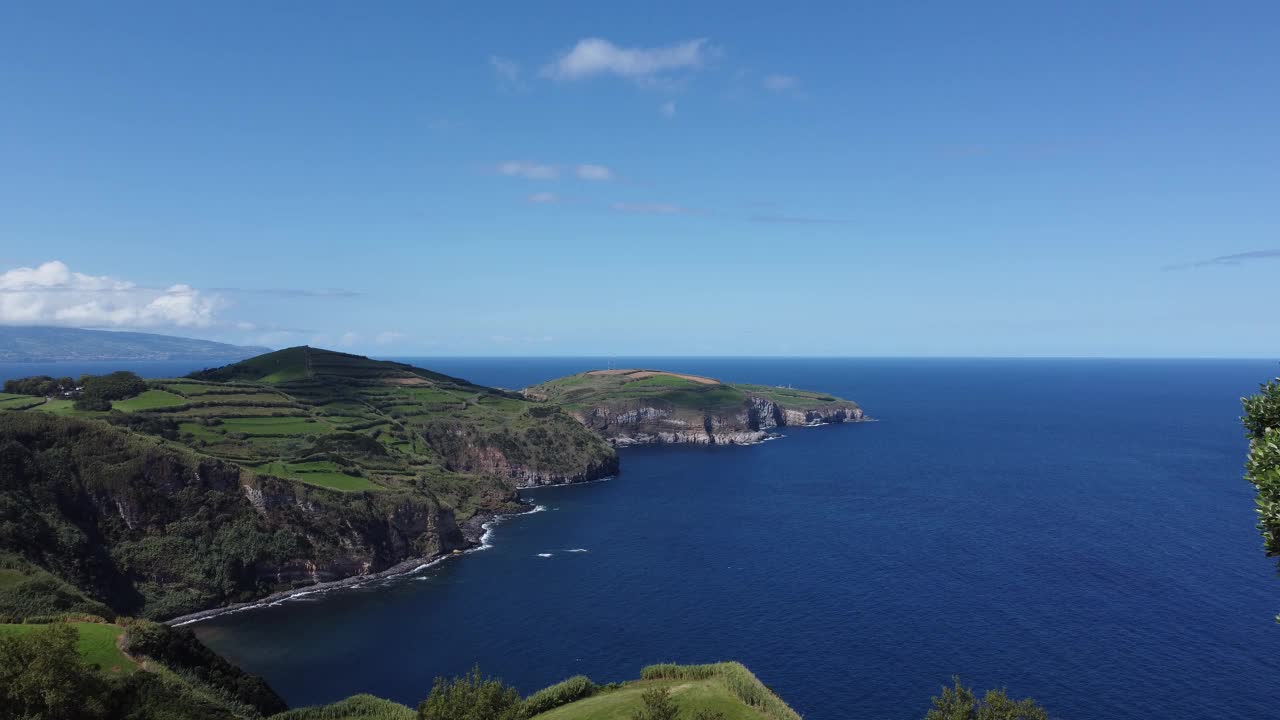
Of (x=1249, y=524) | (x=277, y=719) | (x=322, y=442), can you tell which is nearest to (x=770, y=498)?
(x=1249, y=524)

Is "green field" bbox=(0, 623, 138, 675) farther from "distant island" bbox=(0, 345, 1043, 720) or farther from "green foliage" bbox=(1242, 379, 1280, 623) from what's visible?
"green foliage" bbox=(1242, 379, 1280, 623)

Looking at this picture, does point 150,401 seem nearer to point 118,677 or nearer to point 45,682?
point 118,677

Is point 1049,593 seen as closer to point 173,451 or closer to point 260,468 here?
point 260,468

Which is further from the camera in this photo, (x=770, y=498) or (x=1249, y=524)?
(x=770, y=498)

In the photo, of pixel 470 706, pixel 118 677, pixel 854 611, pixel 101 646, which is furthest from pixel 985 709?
pixel 854 611

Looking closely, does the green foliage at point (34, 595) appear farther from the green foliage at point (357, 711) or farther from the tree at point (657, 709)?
the tree at point (657, 709)

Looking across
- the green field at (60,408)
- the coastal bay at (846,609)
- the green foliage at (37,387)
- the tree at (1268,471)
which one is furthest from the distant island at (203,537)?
the tree at (1268,471)
